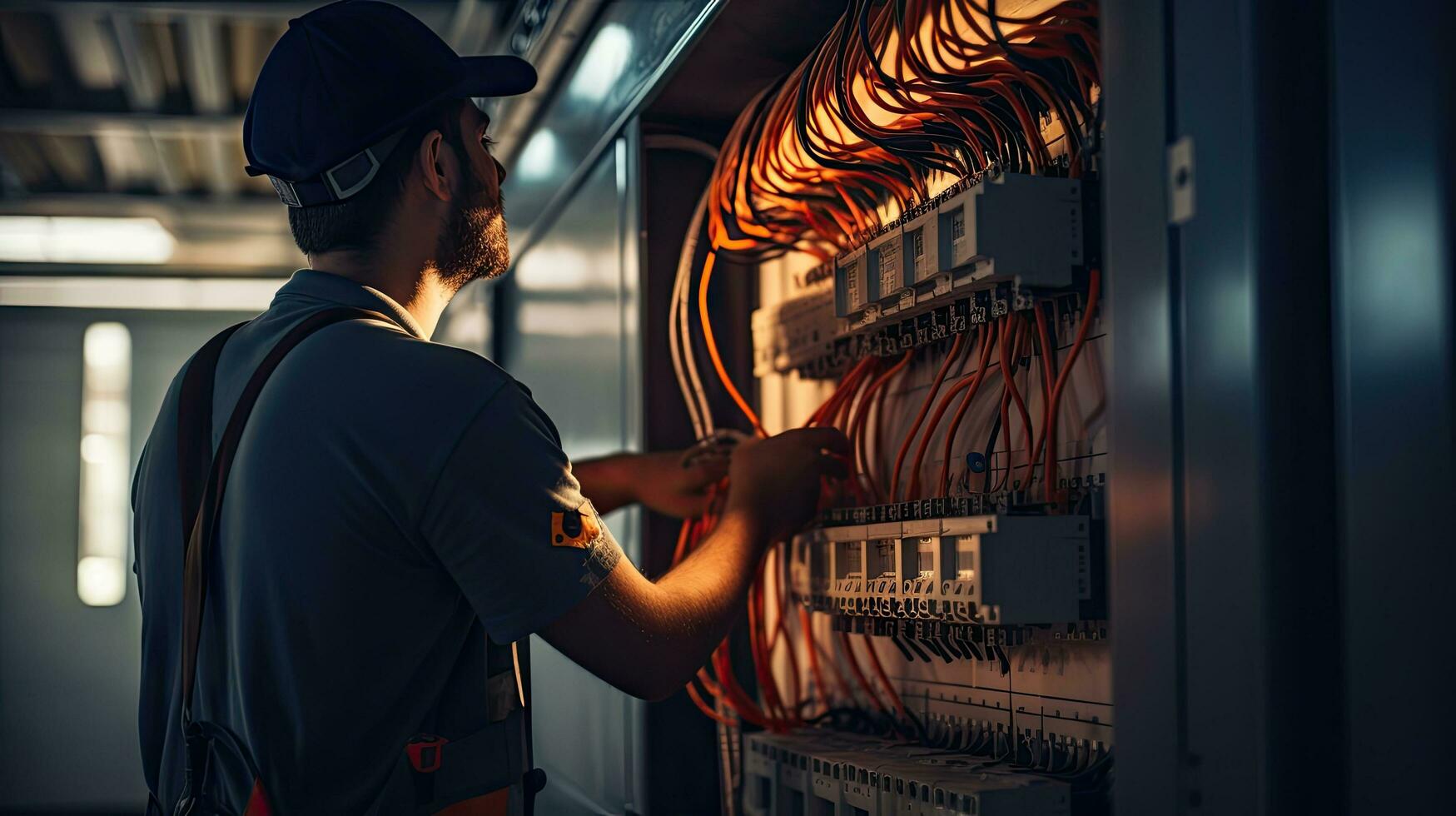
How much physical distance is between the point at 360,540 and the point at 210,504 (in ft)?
0.50

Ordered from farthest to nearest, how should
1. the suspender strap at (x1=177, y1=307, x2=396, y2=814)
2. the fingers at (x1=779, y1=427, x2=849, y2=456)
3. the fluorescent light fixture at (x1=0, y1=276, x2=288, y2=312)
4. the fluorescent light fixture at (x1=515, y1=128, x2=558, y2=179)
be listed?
1. the fluorescent light fixture at (x1=0, y1=276, x2=288, y2=312)
2. the fluorescent light fixture at (x1=515, y1=128, x2=558, y2=179)
3. the fingers at (x1=779, y1=427, x2=849, y2=456)
4. the suspender strap at (x1=177, y1=307, x2=396, y2=814)

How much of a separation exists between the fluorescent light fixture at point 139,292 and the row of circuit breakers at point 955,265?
3774 millimetres

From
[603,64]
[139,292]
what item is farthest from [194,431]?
[139,292]

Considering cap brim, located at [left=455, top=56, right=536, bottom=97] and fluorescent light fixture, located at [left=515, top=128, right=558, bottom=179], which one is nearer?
cap brim, located at [left=455, top=56, right=536, bottom=97]

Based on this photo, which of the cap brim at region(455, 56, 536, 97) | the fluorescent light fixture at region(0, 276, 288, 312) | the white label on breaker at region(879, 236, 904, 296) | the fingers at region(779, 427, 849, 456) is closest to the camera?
the cap brim at region(455, 56, 536, 97)

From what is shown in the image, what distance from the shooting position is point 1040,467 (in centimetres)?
151

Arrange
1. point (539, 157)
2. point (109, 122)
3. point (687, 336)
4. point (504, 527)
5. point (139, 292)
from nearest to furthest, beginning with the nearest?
point (504, 527)
point (687, 336)
point (539, 157)
point (109, 122)
point (139, 292)

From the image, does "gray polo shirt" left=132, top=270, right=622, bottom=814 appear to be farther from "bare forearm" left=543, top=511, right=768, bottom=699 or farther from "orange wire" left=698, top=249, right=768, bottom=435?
"orange wire" left=698, top=249, right=768, bottom=435

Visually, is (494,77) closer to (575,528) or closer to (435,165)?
(435,165)

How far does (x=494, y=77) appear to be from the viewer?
144 cm

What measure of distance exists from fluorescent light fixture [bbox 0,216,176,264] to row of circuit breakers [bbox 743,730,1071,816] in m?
3.62

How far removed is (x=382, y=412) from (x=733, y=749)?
3.67 feet

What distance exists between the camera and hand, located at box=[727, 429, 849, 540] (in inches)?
63.4

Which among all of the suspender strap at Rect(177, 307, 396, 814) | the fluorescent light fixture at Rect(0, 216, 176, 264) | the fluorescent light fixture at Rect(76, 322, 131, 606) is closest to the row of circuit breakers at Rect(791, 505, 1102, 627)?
the suspender strap at Rect(177, 307, 396, 814)
